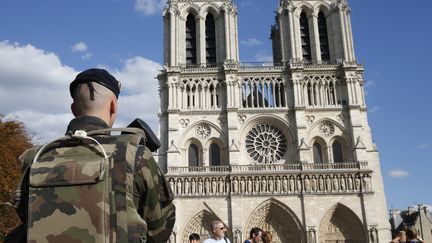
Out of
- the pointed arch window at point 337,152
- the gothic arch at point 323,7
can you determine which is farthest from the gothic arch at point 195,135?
the gothic arch at point 323,7

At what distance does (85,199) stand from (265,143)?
27828 millimetres

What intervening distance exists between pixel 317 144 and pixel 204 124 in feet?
24.5

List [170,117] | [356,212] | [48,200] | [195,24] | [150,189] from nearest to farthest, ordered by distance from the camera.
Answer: [48,200], [150,189], [356,212], [170,117], [195,24]

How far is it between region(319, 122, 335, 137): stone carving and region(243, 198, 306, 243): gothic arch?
5589 millimetres

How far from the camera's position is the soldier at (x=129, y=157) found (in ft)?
6.40

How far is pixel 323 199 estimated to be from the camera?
2702 cm

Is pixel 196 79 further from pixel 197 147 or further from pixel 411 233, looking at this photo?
pixel 411 233

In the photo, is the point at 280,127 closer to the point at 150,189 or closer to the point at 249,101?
the point at 249,101

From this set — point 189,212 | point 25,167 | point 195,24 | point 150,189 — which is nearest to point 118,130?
point 150,189

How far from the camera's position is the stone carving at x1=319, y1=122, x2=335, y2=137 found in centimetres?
2902

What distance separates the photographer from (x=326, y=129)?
95.6ft

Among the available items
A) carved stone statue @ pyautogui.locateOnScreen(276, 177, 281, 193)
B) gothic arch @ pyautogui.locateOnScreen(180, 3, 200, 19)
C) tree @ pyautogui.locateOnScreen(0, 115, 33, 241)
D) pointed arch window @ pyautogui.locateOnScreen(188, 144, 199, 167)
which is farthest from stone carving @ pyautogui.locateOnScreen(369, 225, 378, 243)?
tree @ pyautogui.locateOnScreen(0, 115, 33, 241)

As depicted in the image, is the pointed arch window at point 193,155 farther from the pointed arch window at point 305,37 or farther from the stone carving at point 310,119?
the pointed arch window at point 305,37

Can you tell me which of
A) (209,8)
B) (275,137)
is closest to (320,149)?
(275,137)
